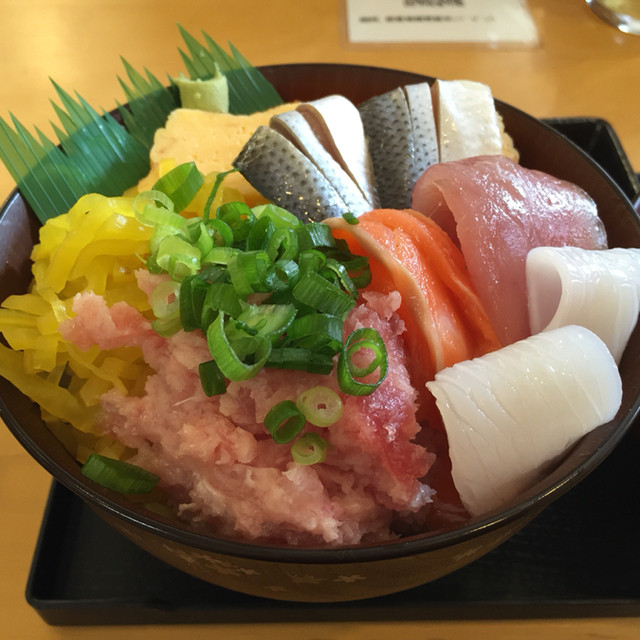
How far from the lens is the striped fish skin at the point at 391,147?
3.97ft

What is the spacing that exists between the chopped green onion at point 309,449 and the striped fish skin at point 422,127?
2.06ft

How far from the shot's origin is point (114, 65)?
86.4 inches

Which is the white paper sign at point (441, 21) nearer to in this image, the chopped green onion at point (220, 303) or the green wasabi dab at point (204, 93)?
the green wasabi dab at point (204, 93)

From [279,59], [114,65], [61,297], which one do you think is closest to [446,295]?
[61,297]

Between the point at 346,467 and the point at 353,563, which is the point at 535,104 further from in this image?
the point at 353,563

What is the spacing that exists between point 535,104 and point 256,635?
6.16ft

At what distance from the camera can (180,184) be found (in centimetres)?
105

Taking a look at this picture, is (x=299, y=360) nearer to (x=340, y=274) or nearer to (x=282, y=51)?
(x=340, y=274)

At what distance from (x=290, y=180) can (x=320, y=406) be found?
49cm

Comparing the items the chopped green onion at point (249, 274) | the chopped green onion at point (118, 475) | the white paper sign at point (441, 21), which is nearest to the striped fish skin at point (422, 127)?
the chopped green onion at point (249, 274)

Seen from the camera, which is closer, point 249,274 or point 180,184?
point 249,274

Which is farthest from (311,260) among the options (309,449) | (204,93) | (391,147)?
(204,93)

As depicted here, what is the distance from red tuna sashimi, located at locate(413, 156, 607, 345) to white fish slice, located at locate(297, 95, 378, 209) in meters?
0.18

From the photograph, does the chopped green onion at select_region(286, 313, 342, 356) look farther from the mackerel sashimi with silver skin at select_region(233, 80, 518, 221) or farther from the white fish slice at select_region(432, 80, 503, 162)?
the white fish slice at select_region(432, 80, 503, 162)
